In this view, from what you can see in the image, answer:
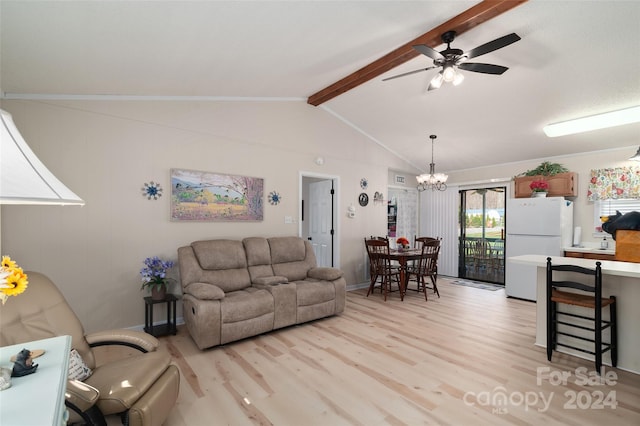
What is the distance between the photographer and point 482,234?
6.49 m

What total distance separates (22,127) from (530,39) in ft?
16.3

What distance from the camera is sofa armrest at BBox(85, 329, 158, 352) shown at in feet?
6.48

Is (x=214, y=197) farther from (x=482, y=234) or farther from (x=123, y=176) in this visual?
(x=482, y=234)

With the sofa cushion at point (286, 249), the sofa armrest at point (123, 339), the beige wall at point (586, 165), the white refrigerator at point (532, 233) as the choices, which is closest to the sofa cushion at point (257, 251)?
the sofa cushion at point (286, 249)

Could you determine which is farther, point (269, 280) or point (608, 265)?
point (269, 280)

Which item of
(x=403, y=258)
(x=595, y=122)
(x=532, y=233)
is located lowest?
(x=403, y=258)

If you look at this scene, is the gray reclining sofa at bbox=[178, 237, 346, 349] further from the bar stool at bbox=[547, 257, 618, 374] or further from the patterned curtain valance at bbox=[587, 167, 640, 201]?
the patterned curtain valance at bbox=[587, 167, 640, 201]

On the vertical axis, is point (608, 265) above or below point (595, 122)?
below

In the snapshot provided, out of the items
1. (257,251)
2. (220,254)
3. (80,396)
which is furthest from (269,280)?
(80,396)

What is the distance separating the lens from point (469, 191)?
670cm

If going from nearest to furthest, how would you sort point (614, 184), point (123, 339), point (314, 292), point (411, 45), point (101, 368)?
point (101, 368) < point (123, 339) < point (411, 45) < point (314, 292) < point (614, 184)

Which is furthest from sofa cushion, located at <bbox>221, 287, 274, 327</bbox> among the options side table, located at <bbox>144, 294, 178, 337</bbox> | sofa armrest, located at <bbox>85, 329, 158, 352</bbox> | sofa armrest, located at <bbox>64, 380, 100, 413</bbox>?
sofa armrest, located at <bbox>64, 380, 100, 413</bbox>

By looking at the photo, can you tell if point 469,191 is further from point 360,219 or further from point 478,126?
point 360,219

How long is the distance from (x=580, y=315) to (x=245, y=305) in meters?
3.31
